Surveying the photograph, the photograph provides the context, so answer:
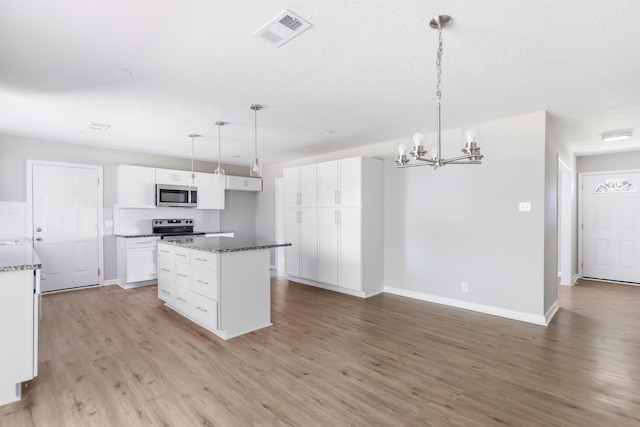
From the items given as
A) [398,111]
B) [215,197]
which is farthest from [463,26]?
[215,197]

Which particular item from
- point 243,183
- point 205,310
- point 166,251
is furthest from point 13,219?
point 243,183

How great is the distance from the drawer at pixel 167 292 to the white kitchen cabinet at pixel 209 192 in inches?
88.3

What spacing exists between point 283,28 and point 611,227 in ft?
22.3

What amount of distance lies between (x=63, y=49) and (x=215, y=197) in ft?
14.1

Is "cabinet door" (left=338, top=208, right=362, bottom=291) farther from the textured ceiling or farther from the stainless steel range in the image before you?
the stainless steel range

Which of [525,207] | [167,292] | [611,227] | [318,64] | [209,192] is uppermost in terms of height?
[318,64]

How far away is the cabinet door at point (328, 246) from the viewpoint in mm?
4906

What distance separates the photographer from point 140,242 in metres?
5.25

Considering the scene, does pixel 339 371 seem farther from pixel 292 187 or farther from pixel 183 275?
pixel 292 187

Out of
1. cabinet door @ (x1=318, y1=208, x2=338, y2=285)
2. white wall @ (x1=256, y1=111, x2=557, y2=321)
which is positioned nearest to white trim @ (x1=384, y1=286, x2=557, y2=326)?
white wall @ (x1=256, y1=111, x2=557, y2=321)

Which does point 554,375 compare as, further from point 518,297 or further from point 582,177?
point 582,177

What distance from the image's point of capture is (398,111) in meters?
3.51

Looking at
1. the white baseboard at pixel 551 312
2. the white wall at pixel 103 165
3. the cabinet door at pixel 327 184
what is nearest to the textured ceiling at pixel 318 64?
the white wall at pixel 103 165

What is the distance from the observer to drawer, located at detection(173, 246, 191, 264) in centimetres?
359
